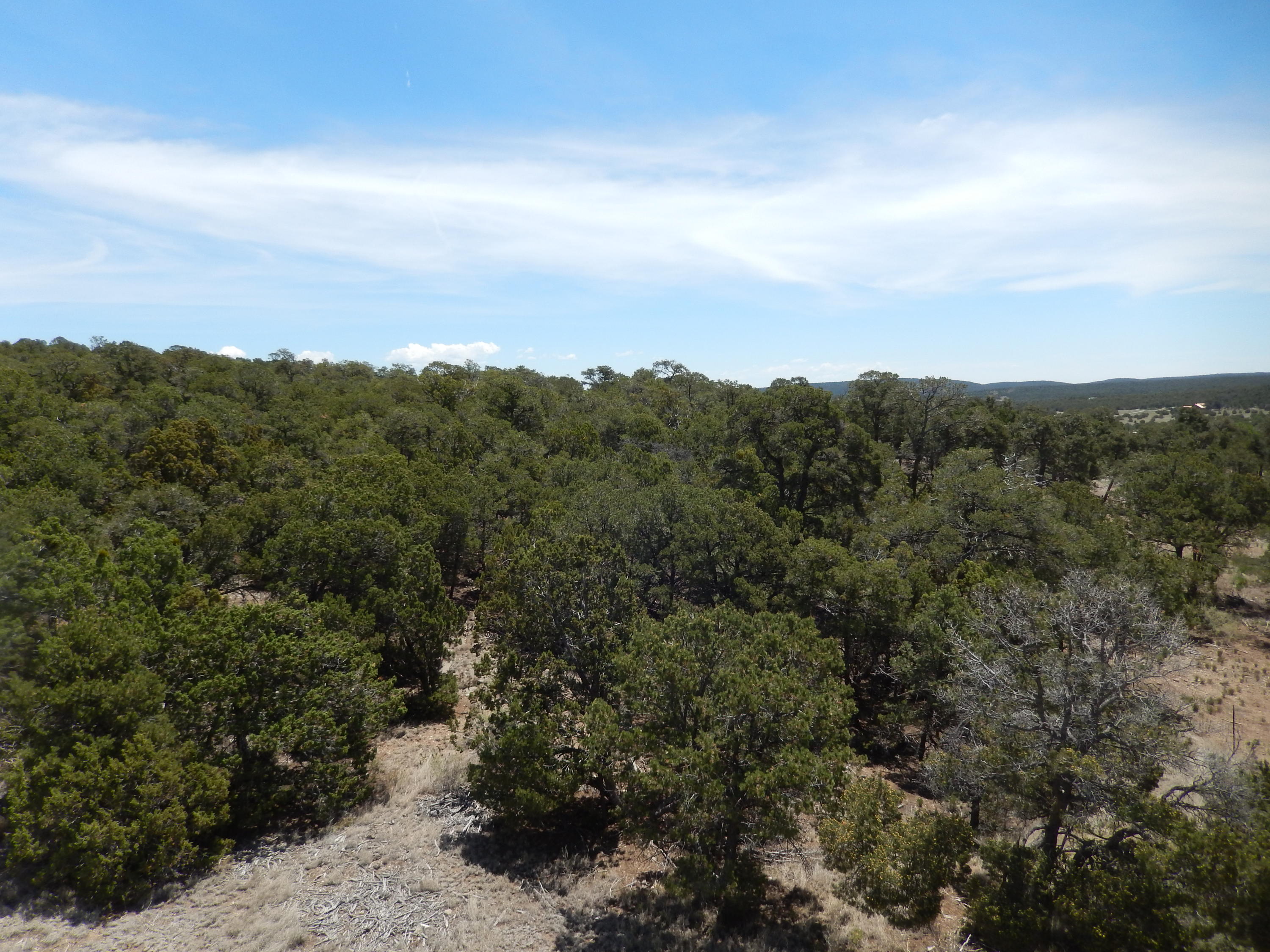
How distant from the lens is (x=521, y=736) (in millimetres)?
12672

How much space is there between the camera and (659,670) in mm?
Result: 10977

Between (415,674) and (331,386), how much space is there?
5236 cm

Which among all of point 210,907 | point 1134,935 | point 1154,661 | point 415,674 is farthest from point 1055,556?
point 210,907

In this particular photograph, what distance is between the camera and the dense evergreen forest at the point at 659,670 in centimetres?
943

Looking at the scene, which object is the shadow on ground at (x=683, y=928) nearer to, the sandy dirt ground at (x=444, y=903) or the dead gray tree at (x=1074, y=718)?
the sandy dirt ground at (x=444, y=903)

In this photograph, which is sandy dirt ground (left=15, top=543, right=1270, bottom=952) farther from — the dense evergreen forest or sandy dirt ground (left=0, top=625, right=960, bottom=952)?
the dense evergreen forest

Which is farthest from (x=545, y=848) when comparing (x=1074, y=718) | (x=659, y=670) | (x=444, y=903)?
(x=1074, y=718)

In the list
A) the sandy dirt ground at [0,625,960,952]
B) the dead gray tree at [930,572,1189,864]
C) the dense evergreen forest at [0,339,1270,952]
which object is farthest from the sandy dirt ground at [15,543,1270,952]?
the dead gray tree at [930,572,1189,864]

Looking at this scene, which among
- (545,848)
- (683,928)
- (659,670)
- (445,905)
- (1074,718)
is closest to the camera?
(1074,718)

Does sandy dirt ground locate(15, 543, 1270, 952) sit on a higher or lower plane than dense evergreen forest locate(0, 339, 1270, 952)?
lower

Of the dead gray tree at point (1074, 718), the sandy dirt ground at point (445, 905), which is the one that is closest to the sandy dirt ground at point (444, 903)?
the sandy dirt ground at point (445, 905)

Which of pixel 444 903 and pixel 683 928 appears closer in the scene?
pixel 683 928

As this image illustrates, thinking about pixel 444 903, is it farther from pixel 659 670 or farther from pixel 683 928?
pixel 659 670

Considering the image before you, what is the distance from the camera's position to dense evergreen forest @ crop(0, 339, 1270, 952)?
943cm
